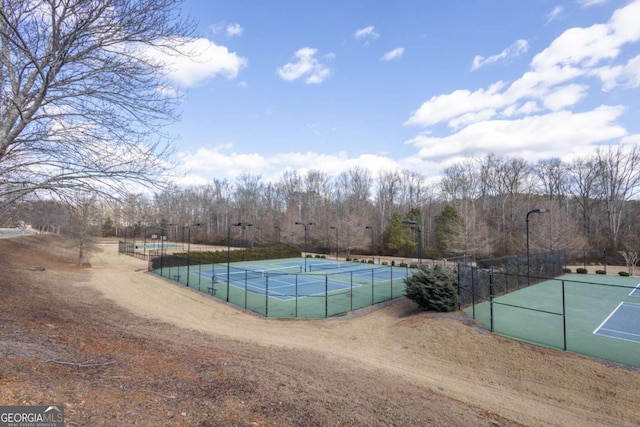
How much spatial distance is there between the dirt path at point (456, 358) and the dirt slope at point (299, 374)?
0.15 ft

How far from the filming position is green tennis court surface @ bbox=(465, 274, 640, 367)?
11.0m

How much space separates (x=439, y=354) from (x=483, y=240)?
31.8m

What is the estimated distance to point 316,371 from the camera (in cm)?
793

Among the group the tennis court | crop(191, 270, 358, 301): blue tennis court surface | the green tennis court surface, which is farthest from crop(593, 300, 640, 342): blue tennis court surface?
crop(191, 270, 358, 301): blue tennis court surface

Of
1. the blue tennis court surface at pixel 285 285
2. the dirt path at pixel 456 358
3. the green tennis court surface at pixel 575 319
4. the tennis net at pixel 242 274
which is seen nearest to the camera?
the dirt path at pixel 456 358

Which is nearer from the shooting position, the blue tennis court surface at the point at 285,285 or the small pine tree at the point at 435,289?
the small pine tree at the point at 435,289

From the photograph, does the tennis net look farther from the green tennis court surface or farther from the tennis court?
the green tennis court surface

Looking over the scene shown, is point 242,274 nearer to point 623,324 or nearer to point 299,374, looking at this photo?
point 299,374

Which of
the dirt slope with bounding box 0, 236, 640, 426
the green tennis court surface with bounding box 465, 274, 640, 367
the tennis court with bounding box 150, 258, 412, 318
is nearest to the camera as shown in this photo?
the dirt slope with bounding box 0, 236, 640, 426

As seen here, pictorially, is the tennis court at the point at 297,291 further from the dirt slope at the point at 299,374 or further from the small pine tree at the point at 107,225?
the small pine tree at the point at 107,225

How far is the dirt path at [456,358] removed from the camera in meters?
7.39

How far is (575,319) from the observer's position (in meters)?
14.9

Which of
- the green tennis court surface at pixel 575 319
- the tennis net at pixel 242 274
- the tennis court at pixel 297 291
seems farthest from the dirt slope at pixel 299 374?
the tennis net at pixel 242 274

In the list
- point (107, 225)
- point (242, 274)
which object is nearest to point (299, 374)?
point (107, 225)
